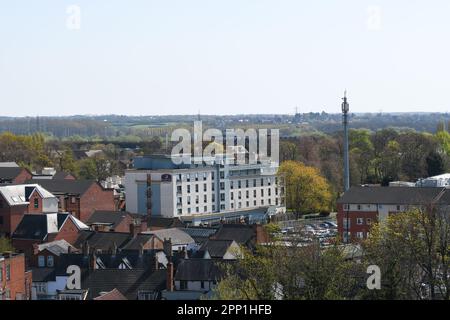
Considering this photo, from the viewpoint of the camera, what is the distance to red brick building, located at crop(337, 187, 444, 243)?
165ft

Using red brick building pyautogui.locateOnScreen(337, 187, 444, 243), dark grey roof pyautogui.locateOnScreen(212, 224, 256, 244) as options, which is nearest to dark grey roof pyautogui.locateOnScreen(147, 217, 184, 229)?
dark grey roof pyautogui.locateOnScreen(212, 224, 256, 244)

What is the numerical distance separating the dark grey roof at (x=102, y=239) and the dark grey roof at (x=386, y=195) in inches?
572

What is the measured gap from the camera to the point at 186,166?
67.1m

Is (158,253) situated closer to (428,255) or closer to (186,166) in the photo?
(428,255)

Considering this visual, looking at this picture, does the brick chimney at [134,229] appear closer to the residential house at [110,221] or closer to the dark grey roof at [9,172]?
the residential house at [110,221]

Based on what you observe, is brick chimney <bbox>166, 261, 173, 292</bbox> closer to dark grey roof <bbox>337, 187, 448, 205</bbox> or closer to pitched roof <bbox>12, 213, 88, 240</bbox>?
pitched roof <bbox>12, 213, 88, 240</bbox>

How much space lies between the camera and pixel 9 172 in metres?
61.8

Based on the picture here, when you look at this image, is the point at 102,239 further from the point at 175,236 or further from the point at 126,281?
the point at 126,281

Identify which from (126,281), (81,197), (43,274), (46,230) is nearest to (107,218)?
(81,197)

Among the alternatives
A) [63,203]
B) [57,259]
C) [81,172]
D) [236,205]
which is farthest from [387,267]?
[81,172]

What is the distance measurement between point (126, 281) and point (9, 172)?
32.4 m

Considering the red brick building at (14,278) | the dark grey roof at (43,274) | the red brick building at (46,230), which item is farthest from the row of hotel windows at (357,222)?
the red brick building at (14,278)

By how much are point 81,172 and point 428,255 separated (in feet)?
199

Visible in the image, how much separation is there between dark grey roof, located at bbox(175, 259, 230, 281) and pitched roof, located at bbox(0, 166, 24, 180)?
30.6 meters
